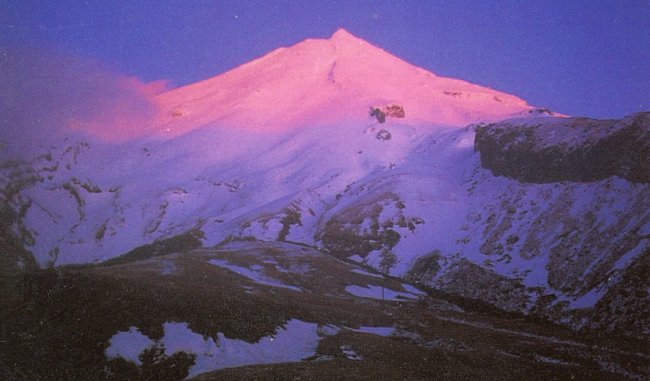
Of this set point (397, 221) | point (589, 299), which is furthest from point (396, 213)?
point (589, 299)

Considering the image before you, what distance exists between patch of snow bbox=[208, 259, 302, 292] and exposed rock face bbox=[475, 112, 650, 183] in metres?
55.3

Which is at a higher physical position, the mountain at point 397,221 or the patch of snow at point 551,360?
the mountain at point 397,221

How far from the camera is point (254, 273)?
246 feet

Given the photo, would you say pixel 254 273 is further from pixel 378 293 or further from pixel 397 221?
pixel 397 221

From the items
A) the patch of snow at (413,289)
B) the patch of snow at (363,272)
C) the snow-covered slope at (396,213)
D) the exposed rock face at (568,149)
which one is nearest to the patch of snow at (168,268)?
the patch of snow at (363,272)

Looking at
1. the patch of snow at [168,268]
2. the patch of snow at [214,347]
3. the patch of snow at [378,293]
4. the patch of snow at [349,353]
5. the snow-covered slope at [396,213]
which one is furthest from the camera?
the patch of snow at [378,293]

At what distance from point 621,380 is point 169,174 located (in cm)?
18438

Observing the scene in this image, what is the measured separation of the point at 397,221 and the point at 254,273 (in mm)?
39500

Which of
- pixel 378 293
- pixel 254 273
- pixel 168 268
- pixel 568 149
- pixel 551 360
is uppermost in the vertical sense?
pixel 568 149

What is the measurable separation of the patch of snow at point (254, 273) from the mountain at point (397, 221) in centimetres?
55

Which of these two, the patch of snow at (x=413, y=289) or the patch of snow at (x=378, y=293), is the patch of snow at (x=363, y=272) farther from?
the patch of snow at (x=378, y=293)

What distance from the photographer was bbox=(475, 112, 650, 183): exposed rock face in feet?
262

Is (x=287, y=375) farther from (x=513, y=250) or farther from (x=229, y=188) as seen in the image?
(x=229, y=188)

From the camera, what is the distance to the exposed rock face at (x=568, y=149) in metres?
79.9
